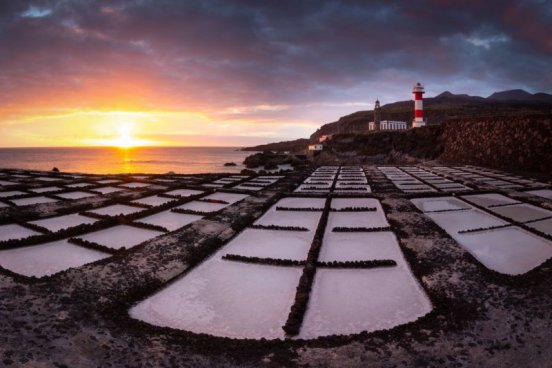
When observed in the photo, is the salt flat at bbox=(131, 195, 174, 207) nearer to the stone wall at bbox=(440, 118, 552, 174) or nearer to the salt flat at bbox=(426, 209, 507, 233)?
the salt flat at bbox=(426, 209, 507, 233)

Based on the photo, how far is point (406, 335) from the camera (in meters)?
4.44

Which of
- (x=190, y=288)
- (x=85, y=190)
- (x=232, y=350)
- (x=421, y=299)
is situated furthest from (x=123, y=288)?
(x=85, y=190)

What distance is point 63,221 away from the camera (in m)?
10.9

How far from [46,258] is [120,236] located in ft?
6.28

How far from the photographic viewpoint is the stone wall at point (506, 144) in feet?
75.9

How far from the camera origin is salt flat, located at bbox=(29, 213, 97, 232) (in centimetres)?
1023

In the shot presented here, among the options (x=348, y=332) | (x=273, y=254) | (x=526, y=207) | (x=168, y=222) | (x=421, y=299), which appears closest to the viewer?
(x=348, y=332)

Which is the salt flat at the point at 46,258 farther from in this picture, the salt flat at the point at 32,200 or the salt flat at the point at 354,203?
the salt flat at the point at 354,203

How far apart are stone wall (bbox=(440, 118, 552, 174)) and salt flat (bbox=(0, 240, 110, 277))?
83.9ft

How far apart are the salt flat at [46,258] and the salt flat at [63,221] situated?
5.93ft

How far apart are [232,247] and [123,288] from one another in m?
2.90

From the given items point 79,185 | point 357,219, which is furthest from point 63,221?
point 357,219

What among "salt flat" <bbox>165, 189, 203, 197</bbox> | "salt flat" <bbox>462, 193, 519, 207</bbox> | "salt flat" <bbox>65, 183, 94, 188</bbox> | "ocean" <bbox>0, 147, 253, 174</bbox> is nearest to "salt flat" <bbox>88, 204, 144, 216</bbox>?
"salt flat" <bbox>165, 189, 203, 197</bbox>

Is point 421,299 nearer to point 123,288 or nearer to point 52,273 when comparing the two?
point 123,288
